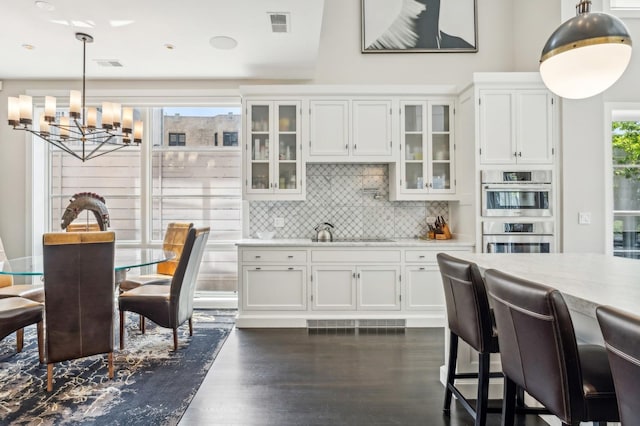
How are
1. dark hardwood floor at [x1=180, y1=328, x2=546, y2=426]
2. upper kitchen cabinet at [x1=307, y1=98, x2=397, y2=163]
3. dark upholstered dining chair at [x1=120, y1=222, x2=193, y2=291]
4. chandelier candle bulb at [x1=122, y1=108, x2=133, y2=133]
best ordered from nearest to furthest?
dark hardwood floor at [x1=180, y1=328, x2=546, y2=426]
chandelier candle bulb at [x1=122, y1=108, x2=133, y2=133]
dark upholstered dining chair at [x1=120, y1=222, x2=193, y2=291]
upper kitchen cabinet at [x1=307, y1=98, x2=397, y2=163]

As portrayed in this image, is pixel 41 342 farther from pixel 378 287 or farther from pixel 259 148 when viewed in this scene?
pixel 378 287

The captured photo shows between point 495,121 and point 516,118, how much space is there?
0.22 meters

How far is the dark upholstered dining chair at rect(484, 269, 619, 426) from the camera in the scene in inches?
46.0

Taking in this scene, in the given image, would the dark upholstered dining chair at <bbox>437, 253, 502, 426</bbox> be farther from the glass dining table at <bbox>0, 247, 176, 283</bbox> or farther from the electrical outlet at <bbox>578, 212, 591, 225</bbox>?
the electrical outlet at <bbox>578, 212, 591, 225</bbox>

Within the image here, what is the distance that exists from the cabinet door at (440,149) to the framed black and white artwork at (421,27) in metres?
0.93

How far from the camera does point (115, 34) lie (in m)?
3.35

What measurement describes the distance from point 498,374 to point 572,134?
9.43 feet

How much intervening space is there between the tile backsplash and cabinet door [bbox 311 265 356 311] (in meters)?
0.70

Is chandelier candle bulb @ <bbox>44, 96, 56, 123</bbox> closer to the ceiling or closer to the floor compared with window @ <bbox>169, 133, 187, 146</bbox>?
closer to the floor

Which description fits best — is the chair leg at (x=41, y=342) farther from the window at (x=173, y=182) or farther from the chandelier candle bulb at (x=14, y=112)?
the window at (x=173, y=182)

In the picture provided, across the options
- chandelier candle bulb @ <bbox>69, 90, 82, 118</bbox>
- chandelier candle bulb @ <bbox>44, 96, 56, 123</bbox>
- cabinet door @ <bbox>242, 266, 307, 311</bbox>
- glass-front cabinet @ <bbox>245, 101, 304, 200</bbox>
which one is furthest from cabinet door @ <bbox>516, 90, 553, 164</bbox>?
chandelier candle bulb @ <bbox>44, 96, 56, 123</bbox>

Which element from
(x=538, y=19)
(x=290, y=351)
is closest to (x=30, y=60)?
(x=290, y=351)

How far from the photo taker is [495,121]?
379 centimetres

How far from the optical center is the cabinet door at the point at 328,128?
414 cm
